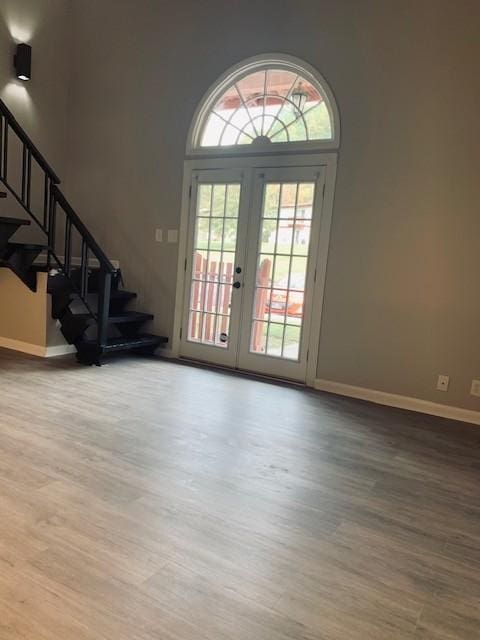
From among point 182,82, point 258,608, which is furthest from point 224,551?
point 182,82

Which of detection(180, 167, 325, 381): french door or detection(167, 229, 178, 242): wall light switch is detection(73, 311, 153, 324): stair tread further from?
detection(167, 229, 178, 242): wall light switch

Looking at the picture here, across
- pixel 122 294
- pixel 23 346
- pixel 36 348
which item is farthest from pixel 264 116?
pixel 23 346

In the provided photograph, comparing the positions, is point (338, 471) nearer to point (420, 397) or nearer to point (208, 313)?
point (420, 397)

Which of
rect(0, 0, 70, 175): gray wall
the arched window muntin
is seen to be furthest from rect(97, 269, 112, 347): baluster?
rect(0, 0, 70, 175): gray wall

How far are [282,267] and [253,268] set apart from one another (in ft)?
A: 0.97

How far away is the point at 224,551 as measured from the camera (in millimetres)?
1807

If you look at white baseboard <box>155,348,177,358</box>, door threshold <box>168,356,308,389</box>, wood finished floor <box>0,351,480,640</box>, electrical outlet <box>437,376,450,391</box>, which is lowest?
wood finished floor <box>0,351,480,640</box>

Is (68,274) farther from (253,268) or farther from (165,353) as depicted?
(253,268)

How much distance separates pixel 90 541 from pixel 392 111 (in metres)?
3.67

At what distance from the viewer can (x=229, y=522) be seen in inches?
79.1

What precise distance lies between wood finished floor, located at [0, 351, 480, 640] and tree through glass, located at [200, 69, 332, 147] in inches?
98.9

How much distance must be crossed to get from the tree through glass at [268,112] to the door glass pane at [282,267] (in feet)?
1.59

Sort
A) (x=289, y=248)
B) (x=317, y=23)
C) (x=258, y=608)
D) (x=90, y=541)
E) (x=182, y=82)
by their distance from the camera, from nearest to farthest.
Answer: (x=258, y=608), (x=90, y=541), (x=317, y=23), (x=289, y=248), (x=182, y=82)

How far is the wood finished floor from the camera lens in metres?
1.49
